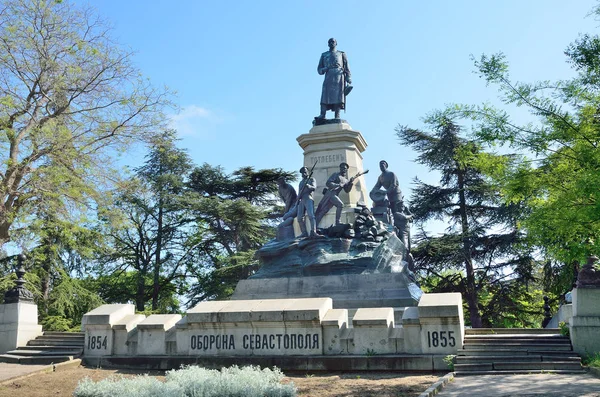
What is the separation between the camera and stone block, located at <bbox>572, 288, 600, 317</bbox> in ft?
36.7

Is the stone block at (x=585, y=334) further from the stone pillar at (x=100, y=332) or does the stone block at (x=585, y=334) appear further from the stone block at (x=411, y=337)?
the stone pillar at (x=100, y=332)

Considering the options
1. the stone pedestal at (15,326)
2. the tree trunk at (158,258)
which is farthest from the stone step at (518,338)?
the tree trunk at (158,258)

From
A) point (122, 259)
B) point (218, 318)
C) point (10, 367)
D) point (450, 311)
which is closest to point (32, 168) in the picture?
point (10, 367)

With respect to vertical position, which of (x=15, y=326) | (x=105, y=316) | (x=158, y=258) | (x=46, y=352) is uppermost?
(x=158, y=258)

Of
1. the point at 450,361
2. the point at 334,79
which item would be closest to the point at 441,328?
the point at 450,361

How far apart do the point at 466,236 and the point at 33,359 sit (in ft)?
77.2

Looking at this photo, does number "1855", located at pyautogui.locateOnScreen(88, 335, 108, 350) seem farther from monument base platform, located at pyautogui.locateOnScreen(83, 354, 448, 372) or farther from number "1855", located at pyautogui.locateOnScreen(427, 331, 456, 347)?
number "1855", located at pyautogui.locateOnScreen(427, 331, 456, 347)

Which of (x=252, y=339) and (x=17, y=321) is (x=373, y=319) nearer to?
(x=252, y=339)

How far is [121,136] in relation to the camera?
1788cm

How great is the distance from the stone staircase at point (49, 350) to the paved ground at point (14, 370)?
0.37 metres

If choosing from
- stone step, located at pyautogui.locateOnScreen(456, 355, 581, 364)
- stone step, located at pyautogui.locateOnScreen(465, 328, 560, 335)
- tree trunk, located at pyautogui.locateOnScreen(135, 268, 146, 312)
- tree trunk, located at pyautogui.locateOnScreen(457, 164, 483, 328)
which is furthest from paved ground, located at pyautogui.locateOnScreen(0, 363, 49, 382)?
tree trunk, located at pyautogui.locateOnScreen(457, 164, 483, 328)

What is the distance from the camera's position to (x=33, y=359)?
13.4 metres

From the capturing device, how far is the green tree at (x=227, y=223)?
30844 millimetres

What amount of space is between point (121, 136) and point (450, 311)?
11.4 m
